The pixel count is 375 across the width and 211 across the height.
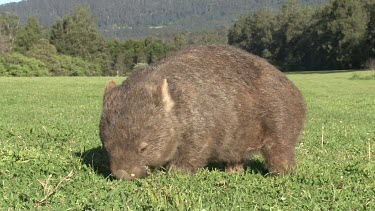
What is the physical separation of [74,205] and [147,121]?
1.09 meters

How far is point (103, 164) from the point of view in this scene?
6.00 meters

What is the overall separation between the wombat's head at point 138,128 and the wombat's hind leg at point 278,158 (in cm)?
113

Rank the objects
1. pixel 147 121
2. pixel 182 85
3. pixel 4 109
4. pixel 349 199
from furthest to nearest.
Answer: pixel 4 109
pixel 182 85
pixel 147 121
pixel 349 199

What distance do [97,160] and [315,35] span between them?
80.3 meters

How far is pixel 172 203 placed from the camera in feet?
14.1

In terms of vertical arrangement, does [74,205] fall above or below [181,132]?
below

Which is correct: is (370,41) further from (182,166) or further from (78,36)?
(182,166)

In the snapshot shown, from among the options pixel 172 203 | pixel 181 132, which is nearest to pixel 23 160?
pixel 181 132

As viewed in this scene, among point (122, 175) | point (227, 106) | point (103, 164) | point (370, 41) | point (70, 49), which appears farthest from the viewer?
point (70, 49)

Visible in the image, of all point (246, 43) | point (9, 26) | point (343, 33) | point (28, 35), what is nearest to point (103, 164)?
point (343, 33)

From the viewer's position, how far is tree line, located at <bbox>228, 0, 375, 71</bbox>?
72.8 metres

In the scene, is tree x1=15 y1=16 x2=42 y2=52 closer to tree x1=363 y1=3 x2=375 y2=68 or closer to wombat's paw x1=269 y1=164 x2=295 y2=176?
tree x1=363 y1=3 x2=375 y2=68

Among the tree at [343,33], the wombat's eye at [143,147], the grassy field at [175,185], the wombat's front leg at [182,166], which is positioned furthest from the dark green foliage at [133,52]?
the wombat's eye at [143,147]

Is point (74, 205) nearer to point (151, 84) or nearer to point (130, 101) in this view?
point (130, 101)
